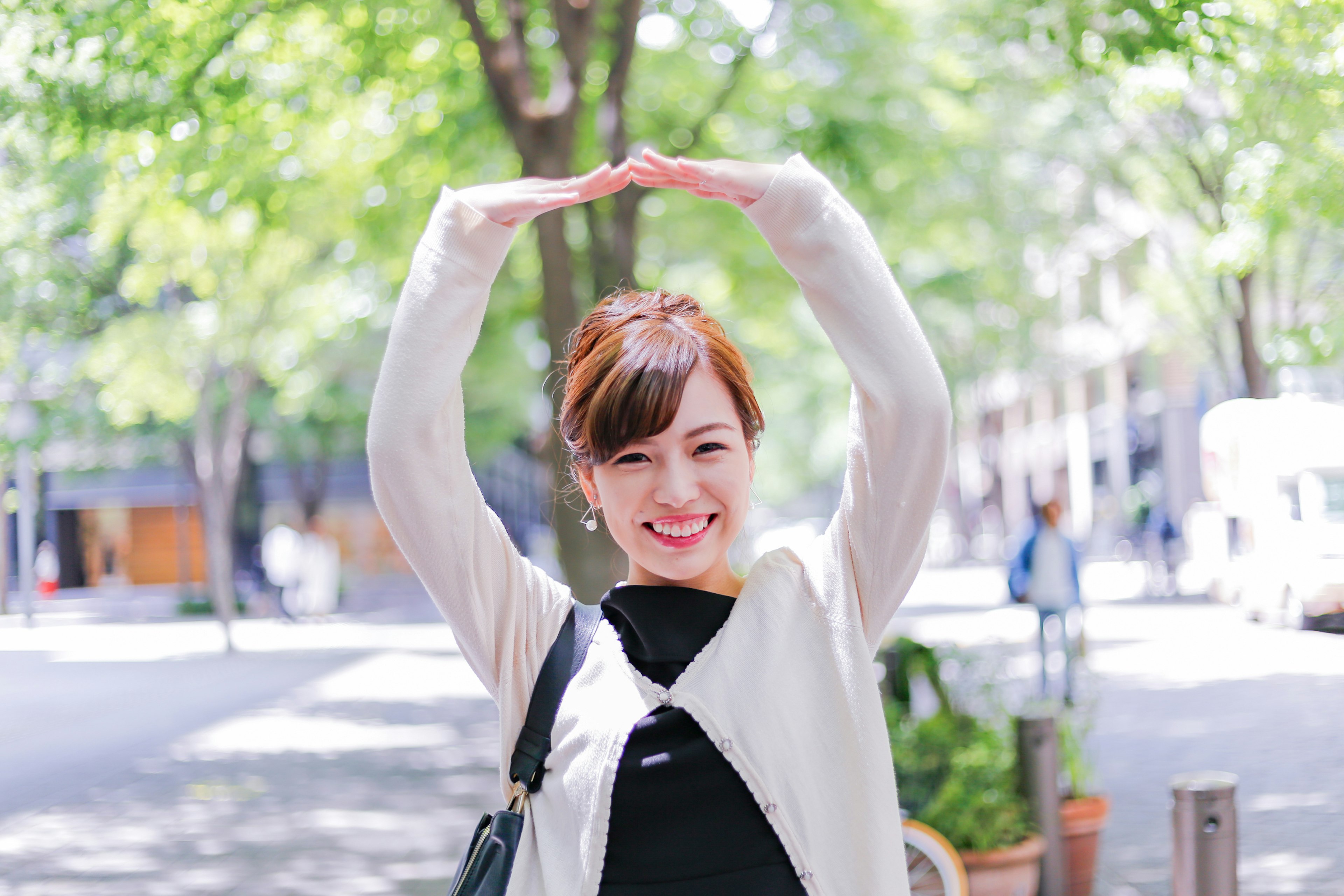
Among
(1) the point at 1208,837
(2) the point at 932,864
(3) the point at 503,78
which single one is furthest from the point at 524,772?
(3) the point at 503,78

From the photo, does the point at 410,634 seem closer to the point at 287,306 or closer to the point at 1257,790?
the point at 287,306

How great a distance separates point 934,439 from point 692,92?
391 inches

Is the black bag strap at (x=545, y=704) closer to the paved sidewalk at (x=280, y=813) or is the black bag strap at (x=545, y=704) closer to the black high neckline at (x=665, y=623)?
the black high neckline at (x=665, y=623)

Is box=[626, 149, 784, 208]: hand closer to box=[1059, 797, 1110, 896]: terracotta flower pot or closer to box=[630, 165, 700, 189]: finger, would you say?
box=[630, 165, 700, 189]: finger

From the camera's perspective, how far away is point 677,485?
5.53 ft

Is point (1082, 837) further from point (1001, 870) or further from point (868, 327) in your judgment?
point (868, 327)

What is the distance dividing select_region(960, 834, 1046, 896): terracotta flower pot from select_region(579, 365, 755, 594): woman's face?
374 cm

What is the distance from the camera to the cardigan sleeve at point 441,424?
1.62m

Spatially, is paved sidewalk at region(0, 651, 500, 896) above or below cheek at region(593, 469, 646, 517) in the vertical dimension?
below

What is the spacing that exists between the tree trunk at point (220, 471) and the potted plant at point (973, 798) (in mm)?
14244

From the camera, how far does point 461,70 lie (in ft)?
28.6

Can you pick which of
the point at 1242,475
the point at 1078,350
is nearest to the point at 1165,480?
the point at 1078,350

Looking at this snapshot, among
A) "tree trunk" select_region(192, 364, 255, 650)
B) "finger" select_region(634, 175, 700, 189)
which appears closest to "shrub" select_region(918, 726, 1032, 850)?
"finger" select_region(634, 175, 700, 189)

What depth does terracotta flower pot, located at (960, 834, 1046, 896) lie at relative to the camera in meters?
5.02
